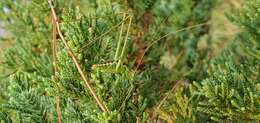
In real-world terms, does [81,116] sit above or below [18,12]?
below

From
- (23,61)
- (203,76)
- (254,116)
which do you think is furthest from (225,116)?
(23,61)

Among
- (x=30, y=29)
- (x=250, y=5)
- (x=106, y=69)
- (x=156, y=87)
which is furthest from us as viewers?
(x=30, y=29)

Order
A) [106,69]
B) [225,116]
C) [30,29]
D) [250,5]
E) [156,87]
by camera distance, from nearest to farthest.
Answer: [106,69] → [225,116] → [250,5] → [156,87] → [30,29]

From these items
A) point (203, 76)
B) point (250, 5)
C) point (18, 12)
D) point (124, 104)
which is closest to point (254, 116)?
point (124, 104)

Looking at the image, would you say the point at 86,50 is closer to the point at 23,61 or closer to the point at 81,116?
the point at 81,116

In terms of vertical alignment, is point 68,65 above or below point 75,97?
above

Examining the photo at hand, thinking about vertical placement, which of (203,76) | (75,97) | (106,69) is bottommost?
(203,76)

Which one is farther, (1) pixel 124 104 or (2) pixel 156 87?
(2) pixel 156 87

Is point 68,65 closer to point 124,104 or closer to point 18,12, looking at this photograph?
point 124,104

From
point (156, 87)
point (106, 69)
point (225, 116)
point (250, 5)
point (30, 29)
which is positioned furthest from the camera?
point (30, 29)
